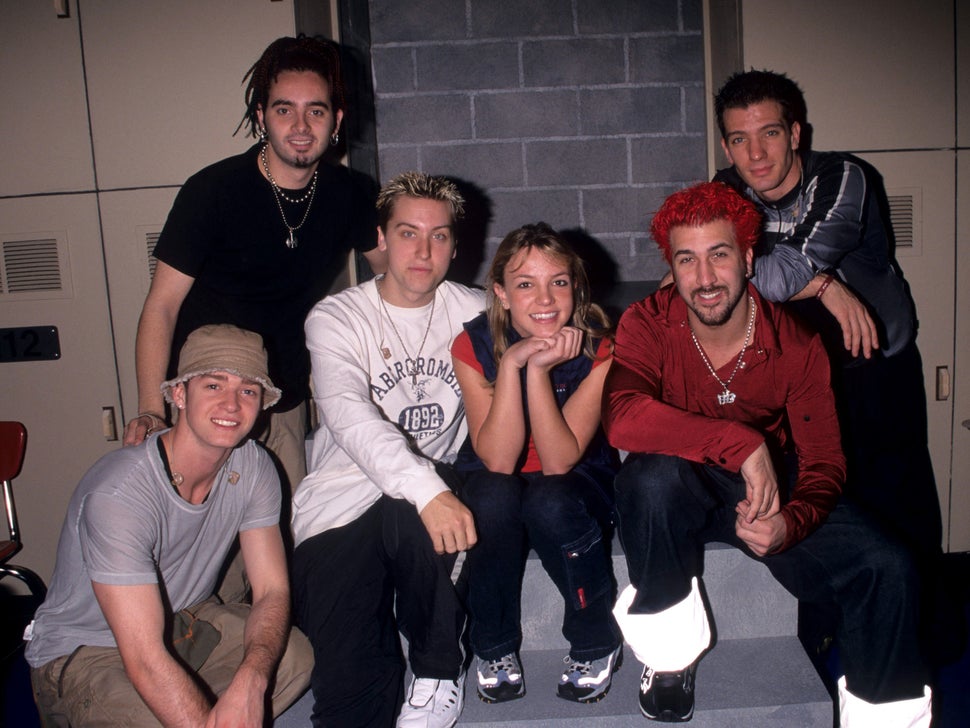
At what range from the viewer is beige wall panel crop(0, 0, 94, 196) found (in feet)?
8.17

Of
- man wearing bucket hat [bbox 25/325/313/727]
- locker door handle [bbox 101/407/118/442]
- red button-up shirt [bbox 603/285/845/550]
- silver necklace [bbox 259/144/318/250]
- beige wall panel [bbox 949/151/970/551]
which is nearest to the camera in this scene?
man wearing bucket hat [bbox 25/325/313/727]

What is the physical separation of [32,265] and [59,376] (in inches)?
16.2

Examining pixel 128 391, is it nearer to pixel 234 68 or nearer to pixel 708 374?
pixel 234 68

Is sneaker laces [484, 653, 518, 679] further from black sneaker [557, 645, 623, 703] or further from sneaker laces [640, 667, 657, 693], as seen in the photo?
sneaker laces [640, 667, 657, 693]

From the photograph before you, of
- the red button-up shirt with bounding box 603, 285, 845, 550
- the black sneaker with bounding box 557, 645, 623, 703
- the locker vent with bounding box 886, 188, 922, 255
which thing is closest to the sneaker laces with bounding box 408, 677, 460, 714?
the black sneaker with bounding box 557, 645, 623, 703

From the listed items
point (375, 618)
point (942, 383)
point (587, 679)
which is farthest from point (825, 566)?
point (942, 383)

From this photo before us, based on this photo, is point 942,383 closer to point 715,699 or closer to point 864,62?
point 864,62

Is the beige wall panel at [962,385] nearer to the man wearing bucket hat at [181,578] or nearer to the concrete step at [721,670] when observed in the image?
the concrete step at [721,670]

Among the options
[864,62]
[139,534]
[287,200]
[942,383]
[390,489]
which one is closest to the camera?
[139,534]

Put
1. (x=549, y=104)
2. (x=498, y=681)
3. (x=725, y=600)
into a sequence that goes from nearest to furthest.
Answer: (x=498, y=681) < (x=725, y=600) < (x=549, y=104)

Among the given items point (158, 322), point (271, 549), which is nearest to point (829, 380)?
point (271, 549)

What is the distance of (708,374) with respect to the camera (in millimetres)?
1816

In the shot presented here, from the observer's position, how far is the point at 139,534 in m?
1.55

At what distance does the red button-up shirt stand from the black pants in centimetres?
55
